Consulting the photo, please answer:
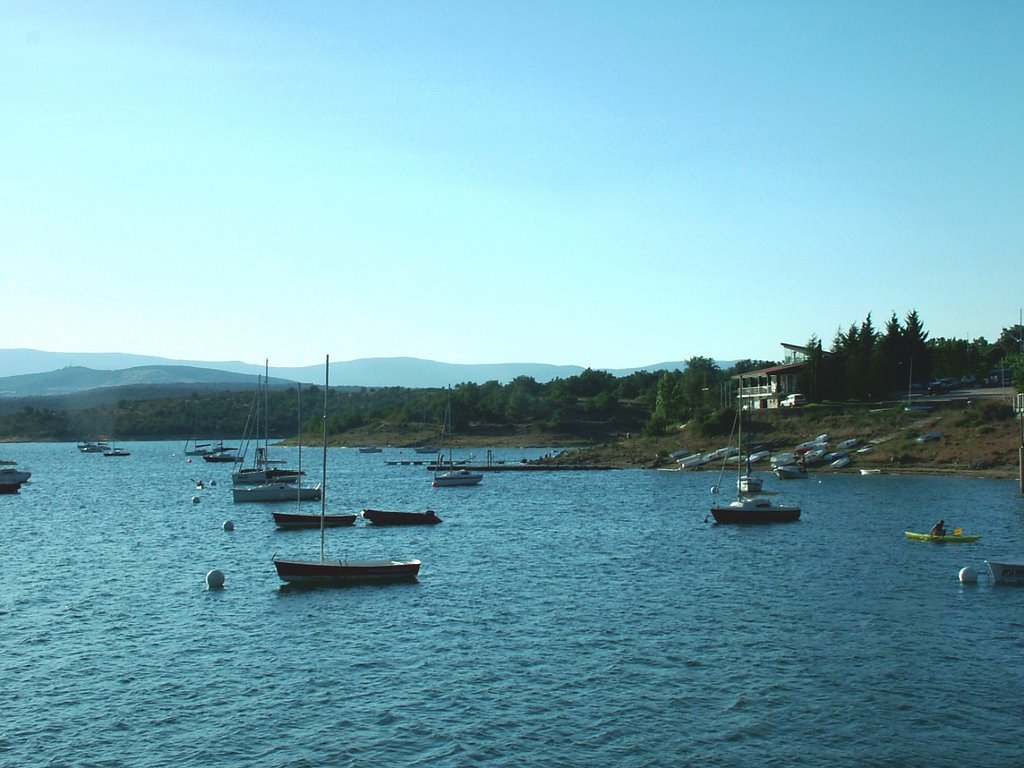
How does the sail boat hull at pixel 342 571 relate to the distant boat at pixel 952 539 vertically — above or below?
below

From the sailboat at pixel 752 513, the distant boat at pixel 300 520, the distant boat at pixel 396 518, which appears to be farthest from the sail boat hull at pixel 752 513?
the distant boat at pixel 300 520

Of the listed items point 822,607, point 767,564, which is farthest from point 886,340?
point 822,607

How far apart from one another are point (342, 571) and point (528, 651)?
1470 centimetres

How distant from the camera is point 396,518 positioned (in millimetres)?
71938

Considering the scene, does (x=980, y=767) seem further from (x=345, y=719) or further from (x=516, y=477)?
(x=516, y=477)

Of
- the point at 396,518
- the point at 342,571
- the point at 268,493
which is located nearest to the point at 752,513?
the point at 396,518

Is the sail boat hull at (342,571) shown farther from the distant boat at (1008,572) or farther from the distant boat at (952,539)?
the distant boat at (952,539)

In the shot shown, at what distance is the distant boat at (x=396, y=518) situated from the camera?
7156cm

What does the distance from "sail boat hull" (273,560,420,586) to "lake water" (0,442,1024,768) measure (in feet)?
3.00

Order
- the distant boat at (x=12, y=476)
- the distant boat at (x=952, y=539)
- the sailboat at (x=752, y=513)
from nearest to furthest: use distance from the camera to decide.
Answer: the distant boat at (x=952, y=539)
the sailboat at (x=752, y=513)
the distant boat at (x=12, y=476)

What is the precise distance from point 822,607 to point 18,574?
129ft

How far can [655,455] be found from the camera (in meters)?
132

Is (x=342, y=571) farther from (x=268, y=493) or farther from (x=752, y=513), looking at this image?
(x=268, y=493)

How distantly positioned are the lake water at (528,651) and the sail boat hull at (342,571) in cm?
91
